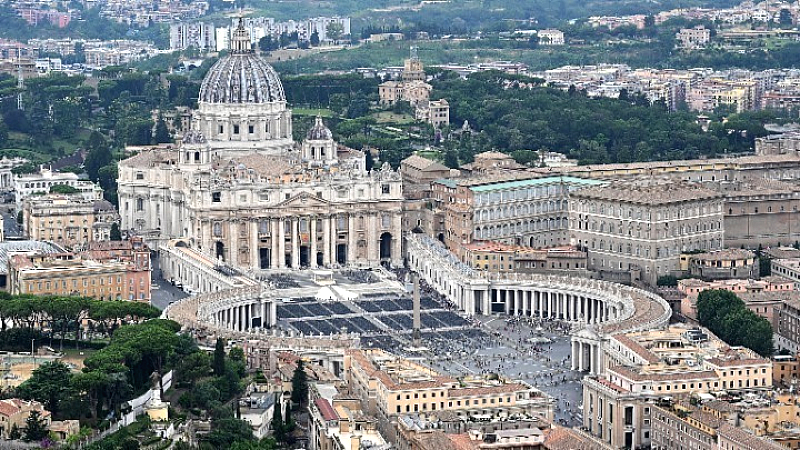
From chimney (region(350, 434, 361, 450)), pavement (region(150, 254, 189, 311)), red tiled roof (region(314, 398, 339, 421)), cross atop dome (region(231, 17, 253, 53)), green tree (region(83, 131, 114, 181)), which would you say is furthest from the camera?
green tree (region(83, 131, 114, 181))

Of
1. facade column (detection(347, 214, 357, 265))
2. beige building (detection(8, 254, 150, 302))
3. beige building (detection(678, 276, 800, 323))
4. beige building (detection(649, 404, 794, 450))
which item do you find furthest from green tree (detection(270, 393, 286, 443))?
facade column (detection(347, 214, 357, 265))

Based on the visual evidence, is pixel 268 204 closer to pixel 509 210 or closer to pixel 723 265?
pixel 509 210

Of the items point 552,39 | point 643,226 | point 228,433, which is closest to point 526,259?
point 643,226

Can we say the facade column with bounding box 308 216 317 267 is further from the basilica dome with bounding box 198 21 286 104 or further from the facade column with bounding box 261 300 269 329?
the facade column with bounding box 261 300 269 329

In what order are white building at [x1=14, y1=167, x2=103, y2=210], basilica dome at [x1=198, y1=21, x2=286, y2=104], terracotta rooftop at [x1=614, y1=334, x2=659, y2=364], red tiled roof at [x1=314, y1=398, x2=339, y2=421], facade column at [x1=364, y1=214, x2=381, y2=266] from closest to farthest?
red tiled roof at [x1=314, y1=398, x2=339, y2=421] < terracotta rooftop at [x1=614, y1=334, x2=659, y2=364] < facade column at [x1=364, y1=214, x2=381, y2=266] < white building at [x1=14, y1=167, x2=103, y2=210] < basilica dome at [x1=198, y1=21, x2=286, y2=104]

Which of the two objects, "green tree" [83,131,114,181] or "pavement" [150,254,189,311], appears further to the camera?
"green tree" [83,131,114,181]

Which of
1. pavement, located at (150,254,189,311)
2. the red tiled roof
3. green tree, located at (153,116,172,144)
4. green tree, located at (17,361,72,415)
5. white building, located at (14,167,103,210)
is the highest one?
green tree, located at (153,116,172,144)
